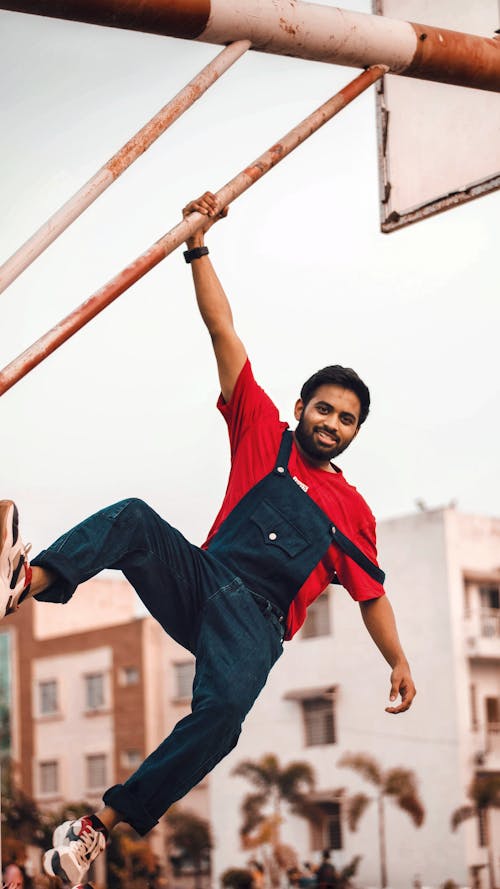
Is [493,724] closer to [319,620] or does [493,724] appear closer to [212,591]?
[319,620]

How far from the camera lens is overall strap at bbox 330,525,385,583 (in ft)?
16.3

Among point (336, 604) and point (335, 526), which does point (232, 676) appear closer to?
point (335, 526)

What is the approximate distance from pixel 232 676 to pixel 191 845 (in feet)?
117

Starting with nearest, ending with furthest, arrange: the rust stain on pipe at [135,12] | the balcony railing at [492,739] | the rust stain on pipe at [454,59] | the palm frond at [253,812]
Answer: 1. the rust stain on pipe at [135,12]
2. the rust stain on pipe at [454,59]
3. the balcony railing at [492,739]
4. the palm frond at [253,812]

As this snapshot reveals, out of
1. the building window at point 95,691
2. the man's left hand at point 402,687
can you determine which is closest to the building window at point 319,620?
the building window at point 95,691

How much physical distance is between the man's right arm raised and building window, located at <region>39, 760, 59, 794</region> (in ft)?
143

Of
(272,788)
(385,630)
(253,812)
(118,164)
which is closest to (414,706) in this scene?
(272,788)

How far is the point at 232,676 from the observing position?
15.0ft

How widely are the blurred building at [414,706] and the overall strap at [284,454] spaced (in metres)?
32.0

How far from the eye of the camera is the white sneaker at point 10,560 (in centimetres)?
394

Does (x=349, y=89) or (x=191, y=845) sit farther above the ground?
(x=349, y=89)

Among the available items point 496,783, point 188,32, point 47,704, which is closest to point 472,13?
point 188,32

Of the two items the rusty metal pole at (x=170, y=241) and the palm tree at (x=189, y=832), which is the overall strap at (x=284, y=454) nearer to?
the rusty metal pole at (x=170, y=241)

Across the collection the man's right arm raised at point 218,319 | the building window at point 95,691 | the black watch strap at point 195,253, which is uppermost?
the building window at point 95,691
